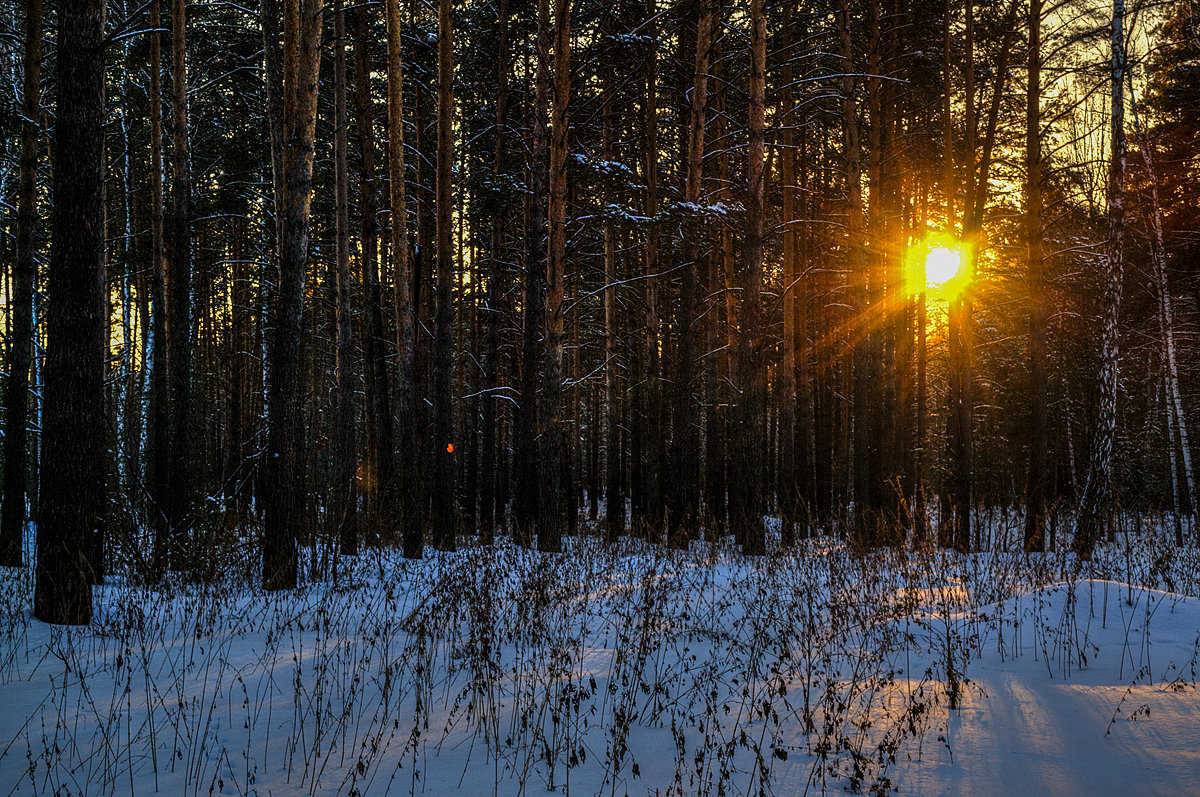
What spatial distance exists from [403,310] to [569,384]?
3408 mm

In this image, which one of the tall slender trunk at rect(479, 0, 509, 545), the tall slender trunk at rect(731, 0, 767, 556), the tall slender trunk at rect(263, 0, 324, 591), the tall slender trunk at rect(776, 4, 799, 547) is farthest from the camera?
the tall slender trunk at rect(776, 4, 799, 547)

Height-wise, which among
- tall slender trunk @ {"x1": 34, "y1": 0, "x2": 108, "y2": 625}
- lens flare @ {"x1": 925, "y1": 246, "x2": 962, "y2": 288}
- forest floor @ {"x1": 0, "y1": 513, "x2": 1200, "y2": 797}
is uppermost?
lens flare @ {"x1": 925, "y1": 246, "x2": 962, "y2": 288}

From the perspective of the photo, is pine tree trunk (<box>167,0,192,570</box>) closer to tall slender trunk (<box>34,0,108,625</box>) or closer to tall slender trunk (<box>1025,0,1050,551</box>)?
tall slender trunk (<box>34,0,108,625</box>)

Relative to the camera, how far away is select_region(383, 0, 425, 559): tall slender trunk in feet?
35.6

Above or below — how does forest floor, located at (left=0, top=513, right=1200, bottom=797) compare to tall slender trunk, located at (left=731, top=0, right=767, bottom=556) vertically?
below

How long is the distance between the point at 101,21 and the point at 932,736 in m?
8.66

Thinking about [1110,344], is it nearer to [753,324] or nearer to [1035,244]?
[1035,244]

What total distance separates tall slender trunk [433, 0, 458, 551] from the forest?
81 millimetres

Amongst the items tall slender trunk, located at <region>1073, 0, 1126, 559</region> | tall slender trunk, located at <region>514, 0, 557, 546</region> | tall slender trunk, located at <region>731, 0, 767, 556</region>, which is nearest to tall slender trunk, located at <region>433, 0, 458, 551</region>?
tall slender trunk, located at <region>514, 0, 557, 546</region>

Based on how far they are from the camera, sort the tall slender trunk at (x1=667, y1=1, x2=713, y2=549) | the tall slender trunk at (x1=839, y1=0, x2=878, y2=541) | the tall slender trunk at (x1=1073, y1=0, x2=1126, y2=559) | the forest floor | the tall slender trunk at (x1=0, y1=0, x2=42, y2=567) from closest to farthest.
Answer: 1. the forest floor
2. the tall slender trunk at (x1=0, y1=0, x2=42, y2=567)
3. the tall slender trunk at (x1=1073, y1=0, x2=1126, y2=559)
4. the tall slender trunk at (x1=667, y1=1, x2=713, y2=549)
5. the tall slender trunk at (x1=839, y1=0, x2=878, y2=541)

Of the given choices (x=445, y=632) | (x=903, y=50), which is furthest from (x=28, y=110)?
(x=903, y=50)

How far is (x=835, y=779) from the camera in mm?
3447

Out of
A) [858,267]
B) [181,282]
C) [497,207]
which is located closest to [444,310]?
[497,207]

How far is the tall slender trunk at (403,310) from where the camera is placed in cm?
1084
